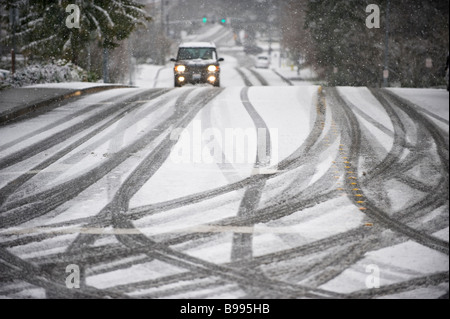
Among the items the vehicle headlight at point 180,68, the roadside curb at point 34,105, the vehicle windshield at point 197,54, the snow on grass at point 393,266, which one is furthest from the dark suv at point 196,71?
the snow on grass at point 393,266

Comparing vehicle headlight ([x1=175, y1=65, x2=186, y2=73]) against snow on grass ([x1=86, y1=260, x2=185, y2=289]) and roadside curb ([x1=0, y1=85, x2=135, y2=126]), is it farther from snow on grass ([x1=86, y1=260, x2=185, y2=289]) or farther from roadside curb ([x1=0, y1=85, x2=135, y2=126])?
snow on grass ([x1=86, y1=260, x2=185, y2=289])

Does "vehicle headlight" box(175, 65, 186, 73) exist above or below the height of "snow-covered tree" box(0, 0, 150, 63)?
below

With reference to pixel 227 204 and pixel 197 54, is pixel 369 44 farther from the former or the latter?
pixel 227 204

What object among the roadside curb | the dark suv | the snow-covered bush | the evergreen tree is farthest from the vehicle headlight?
the evergreen tree

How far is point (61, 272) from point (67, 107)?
1093 centimetres

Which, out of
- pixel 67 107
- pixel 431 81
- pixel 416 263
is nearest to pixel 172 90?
pixel 67 107

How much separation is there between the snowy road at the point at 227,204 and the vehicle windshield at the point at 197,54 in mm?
9138

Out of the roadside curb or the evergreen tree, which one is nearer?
the roadside curb

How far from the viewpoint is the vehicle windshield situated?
77.2 feet

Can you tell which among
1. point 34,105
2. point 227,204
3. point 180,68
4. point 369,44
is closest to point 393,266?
point 227,204

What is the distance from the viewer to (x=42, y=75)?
22.0 metres

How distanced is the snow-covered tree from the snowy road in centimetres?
1248

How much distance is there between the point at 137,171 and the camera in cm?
945

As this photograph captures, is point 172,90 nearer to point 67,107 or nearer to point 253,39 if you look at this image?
point 67,107
